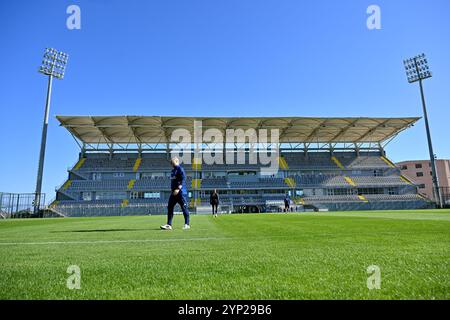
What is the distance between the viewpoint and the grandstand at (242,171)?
41.3 metres

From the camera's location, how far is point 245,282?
80.9 inches

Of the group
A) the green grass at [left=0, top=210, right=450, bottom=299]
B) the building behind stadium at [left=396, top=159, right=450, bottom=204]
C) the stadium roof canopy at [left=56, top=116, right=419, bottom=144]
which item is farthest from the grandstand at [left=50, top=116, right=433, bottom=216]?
the green grass at [left=0, top=210, right=450, bottom=299]

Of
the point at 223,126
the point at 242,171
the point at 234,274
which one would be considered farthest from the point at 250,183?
the point at 234,274

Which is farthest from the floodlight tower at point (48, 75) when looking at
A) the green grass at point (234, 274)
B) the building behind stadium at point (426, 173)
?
the building behind stadium at point (426, 173)

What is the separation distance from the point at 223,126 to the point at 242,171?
10283 millimetres

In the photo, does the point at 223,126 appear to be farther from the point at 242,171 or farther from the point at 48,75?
the point at 48,75

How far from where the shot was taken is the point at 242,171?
162 feet

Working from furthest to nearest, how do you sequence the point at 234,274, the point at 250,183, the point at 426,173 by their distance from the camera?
the point at 426,173 → the point at 250,183 → the point at 234,274

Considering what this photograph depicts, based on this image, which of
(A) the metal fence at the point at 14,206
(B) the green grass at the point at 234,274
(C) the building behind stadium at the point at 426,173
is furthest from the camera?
(C) the building behind stadium at the point at 426,173

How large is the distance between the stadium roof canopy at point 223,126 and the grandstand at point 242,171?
145 mm

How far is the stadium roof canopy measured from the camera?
132 ft

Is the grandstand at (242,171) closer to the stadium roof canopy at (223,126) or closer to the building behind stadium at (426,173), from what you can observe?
the stadium roof canopy at (223,126)

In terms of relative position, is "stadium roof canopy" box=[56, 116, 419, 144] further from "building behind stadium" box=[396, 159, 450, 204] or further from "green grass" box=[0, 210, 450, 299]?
"green grass" box=[0, 210, 450, 299]
